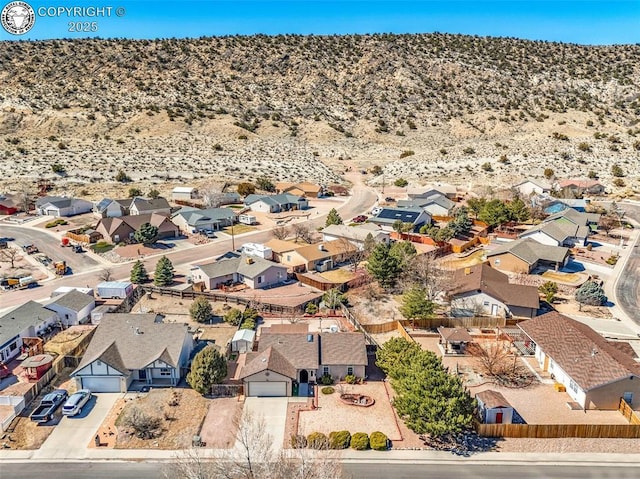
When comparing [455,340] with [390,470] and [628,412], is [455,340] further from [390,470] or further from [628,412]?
[390,470]

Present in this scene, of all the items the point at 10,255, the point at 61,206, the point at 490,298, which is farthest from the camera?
the point at 61,206

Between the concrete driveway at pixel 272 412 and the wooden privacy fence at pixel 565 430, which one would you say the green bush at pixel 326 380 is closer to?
the concrete driveway at pixel 272 412

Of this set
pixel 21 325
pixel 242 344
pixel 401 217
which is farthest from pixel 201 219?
pixel 242 344

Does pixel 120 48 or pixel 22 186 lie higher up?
pixel 120 48

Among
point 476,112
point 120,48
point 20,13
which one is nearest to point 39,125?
point 120,48

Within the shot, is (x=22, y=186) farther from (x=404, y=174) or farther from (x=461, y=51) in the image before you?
(x=461, y=51)

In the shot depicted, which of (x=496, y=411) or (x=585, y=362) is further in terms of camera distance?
(x=585, y=362)
